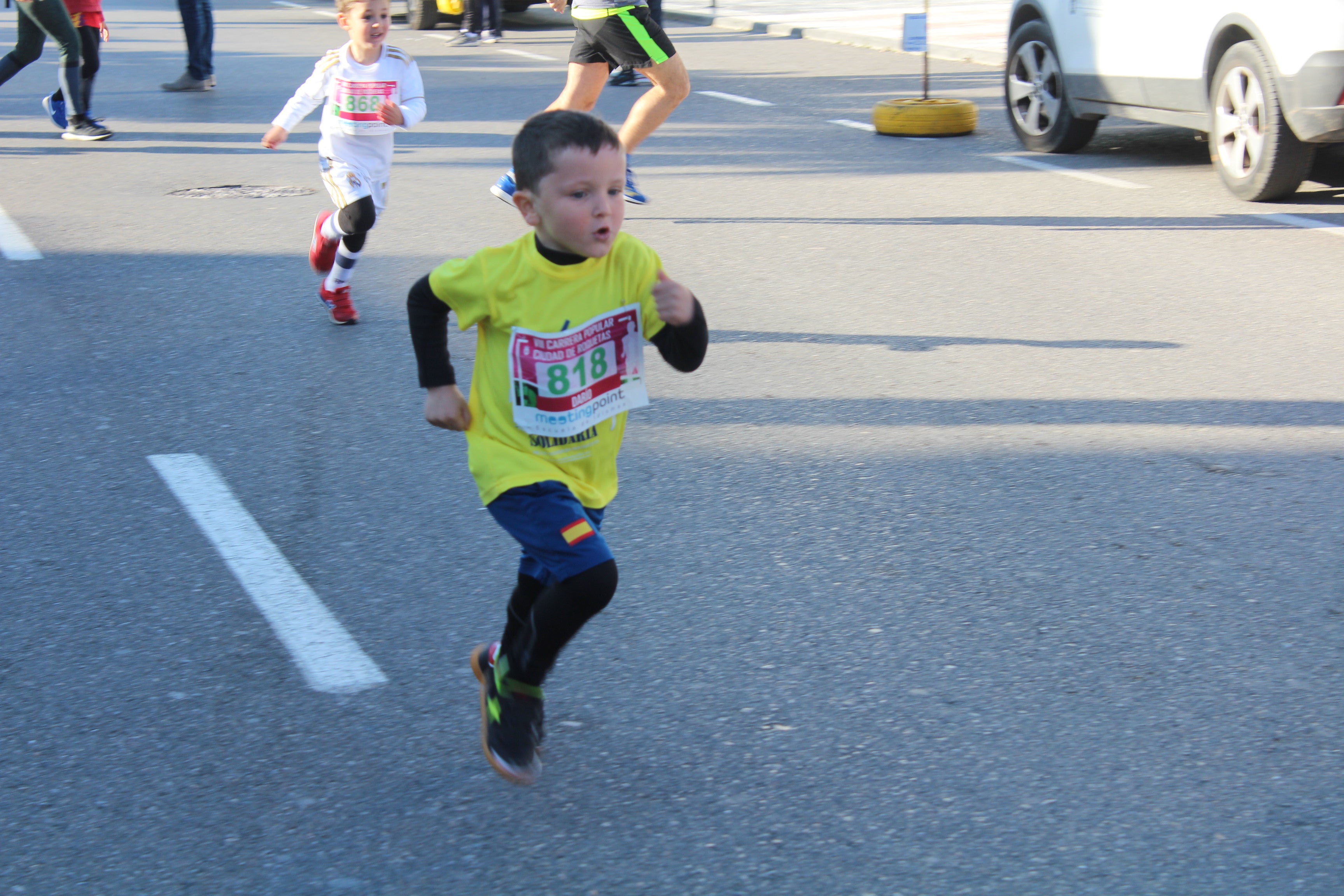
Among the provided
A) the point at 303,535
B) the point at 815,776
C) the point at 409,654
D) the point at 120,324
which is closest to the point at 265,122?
the point at 120,324

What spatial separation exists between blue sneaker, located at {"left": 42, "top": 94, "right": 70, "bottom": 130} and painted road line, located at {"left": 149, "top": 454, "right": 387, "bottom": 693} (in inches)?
315

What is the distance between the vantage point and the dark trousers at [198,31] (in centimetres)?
1392

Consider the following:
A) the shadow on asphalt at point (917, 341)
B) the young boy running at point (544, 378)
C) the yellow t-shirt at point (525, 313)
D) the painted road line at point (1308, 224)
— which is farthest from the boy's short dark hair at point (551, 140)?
the painted road line at point (1308, 224)

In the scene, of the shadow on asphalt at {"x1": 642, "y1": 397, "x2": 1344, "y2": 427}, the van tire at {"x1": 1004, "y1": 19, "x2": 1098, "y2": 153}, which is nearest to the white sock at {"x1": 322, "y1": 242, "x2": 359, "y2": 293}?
the shadow on asphalt at {"x1": 642, "y1": 397, "x2": 1344, "y2": 427}

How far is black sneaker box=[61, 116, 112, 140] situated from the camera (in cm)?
1168

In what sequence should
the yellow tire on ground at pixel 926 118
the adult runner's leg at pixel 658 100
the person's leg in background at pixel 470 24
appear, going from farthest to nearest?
1. the person's leg in background at pixel 470 24
2. the yellow tire on ground at pixel 926 118
3. the adult runner's leg at pixel 658 100

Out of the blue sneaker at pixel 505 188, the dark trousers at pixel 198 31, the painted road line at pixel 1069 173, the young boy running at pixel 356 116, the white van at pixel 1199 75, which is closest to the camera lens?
the young boy running at pixel 356 116

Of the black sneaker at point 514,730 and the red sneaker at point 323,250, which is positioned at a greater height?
the red sneaker at point 323,250

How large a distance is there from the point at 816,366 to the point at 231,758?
3179 millimetres

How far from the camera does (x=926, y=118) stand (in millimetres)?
10961

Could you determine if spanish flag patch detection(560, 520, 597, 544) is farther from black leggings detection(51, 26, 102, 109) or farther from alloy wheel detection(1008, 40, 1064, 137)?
black leggings detection(51, 26, 102, 109)

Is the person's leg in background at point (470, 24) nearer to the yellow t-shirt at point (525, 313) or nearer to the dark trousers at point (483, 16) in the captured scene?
the dark trousers at point (483, 16)

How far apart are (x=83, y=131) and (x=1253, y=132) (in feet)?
27.1

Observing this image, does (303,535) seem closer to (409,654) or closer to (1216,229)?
(409,654)
